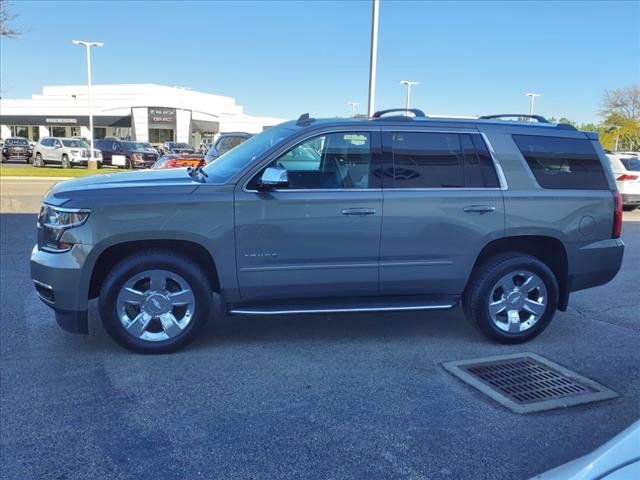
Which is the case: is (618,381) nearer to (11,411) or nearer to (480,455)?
(480,455)

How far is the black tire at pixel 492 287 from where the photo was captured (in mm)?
4848

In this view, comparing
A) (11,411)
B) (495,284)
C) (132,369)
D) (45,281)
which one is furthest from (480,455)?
(45,281)

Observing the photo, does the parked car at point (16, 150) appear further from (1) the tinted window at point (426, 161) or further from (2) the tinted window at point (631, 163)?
(1) the tinted window at point (426, 161)

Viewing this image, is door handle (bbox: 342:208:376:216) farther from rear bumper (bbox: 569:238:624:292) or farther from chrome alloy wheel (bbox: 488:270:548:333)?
rear bumper (bbox: 569:238:624:292)

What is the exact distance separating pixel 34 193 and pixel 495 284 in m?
15.7

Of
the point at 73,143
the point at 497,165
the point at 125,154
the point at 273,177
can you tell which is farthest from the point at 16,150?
the point at 497,165

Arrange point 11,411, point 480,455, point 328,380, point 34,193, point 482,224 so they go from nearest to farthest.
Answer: point 480,455 → point 11,411 → point 328,380 → point 482,224 → point 34,193

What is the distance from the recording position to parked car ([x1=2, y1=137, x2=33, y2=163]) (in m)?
35.8

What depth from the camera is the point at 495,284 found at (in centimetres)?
486

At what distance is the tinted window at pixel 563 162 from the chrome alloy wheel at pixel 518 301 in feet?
2.82

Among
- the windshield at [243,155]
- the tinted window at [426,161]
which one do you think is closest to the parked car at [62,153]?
the windshield at [243,155]

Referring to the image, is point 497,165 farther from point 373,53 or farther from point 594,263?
point 373,53

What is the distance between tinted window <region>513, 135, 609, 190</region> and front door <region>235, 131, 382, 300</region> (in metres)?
1.44

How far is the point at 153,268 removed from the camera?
4352mm
